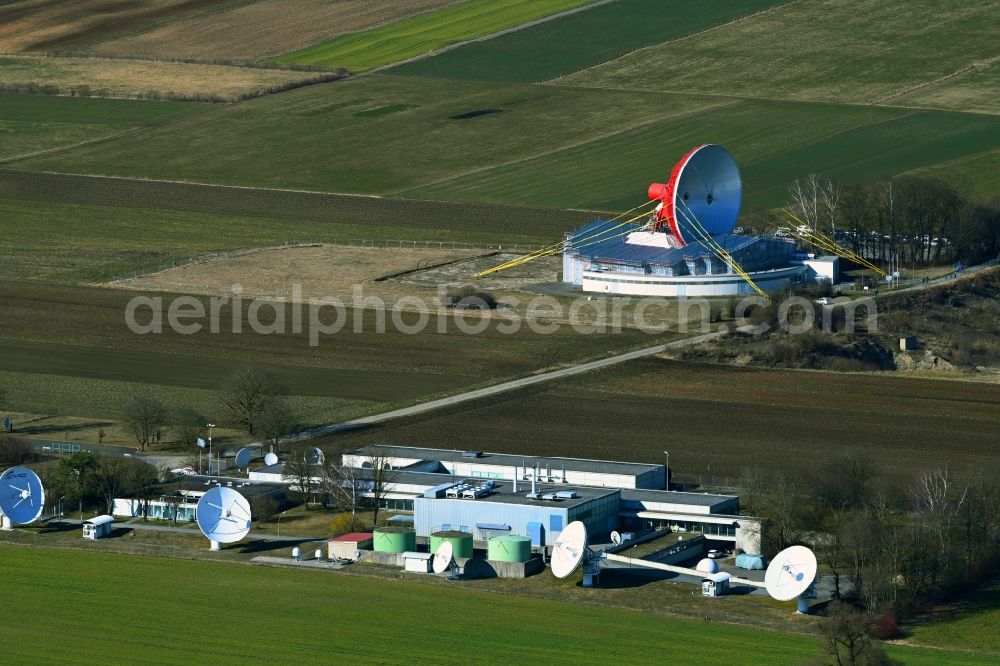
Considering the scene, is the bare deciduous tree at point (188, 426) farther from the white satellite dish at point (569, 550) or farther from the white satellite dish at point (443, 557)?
the white satellite dish at point (569, 550)

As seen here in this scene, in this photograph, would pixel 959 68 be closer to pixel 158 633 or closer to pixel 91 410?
pixel 91 410

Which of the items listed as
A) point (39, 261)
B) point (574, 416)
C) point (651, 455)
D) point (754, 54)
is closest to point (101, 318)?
point (39, 261)

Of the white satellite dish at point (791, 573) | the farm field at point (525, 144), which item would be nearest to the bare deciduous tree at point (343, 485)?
the white satellite dish at point (791, 573)

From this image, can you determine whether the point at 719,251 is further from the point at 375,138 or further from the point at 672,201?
the point at 375,138

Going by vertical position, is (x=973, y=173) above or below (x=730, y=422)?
above

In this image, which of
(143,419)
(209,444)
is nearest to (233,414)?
(209,444)

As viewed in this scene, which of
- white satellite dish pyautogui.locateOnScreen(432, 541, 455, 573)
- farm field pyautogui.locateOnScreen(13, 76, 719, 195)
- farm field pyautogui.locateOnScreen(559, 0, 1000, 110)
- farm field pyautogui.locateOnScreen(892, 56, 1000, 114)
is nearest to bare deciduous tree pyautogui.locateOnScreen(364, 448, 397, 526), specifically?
white satellite dish pyautogui.locateOnScreen(432, 541, 455, 573)

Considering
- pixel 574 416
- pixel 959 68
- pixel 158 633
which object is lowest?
pixel 158 633
